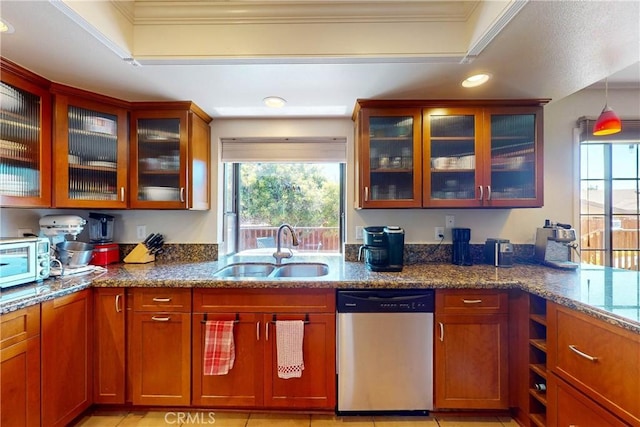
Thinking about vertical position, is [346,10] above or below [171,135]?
above

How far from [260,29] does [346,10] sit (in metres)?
0.46

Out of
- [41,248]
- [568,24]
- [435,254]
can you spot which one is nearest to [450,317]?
[435,254]

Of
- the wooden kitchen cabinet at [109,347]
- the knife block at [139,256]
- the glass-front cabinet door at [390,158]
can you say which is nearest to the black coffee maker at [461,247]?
the glass-front cabinet door at [390,158]

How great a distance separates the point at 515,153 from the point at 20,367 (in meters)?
3.18

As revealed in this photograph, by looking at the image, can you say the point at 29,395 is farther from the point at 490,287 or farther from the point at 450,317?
the point at 490,287

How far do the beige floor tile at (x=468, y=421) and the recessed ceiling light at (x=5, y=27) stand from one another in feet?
9.83

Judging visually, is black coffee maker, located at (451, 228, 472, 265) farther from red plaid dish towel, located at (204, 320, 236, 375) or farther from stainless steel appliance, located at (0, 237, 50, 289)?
stainless steel appliance, located at (0, 237, 50, 289)

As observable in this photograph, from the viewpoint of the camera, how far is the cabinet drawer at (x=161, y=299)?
1.71 meters

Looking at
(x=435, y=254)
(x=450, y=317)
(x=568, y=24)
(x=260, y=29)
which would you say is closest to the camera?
(x=568, y=24)

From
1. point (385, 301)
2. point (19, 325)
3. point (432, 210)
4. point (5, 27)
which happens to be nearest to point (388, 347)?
point (385, 301)

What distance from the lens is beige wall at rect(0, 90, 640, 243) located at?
91.4 inches

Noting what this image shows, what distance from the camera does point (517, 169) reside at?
2064mm

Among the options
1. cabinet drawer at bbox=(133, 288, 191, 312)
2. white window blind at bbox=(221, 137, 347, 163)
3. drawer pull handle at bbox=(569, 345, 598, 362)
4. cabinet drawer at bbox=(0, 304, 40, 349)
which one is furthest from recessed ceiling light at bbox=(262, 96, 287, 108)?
drawer pull handle at bbox=(569, 345, 598, 362)

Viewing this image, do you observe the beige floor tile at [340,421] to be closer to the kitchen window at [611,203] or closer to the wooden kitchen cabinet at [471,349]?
the wooden kitchen cabinet at [471,349]
